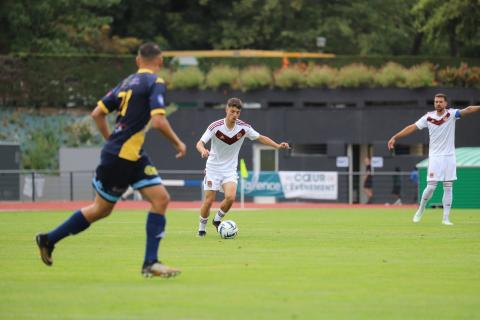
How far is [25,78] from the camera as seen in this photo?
160 ft

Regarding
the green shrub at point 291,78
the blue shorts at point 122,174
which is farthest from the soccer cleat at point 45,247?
the green shrub at point 291,78

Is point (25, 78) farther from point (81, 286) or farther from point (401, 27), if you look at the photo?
point (81, 286)

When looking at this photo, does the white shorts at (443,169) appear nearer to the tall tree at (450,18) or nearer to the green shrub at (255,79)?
the tall tree at (450,18)

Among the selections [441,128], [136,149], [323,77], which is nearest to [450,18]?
[323,77]

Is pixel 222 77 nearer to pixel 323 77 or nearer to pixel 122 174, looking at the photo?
pixel 323 77

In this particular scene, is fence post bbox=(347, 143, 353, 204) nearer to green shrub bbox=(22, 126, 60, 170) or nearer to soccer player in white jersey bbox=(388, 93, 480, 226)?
green shrub bbox=(22, 126, 60, 170)

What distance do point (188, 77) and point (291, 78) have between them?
177 inches

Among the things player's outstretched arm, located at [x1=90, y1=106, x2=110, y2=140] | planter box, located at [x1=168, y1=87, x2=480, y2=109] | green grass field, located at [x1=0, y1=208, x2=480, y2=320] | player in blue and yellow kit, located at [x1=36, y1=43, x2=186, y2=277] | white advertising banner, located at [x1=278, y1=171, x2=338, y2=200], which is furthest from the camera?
planter box, located at [x1=168, y1=87, x2=480, y2=109]

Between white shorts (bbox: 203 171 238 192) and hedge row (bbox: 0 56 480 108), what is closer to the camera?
white shorts (bbox: 203 171 238 192)

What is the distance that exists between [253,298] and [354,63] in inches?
1453

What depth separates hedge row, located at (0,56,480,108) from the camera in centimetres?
4366

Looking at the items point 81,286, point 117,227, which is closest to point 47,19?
point 117,227

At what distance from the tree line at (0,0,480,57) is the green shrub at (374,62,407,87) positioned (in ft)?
30.5

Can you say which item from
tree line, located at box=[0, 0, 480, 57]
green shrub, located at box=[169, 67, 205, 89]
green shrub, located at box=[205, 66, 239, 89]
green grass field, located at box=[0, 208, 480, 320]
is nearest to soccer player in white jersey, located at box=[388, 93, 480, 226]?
green grass field, located at box=[0, 208, 480, 320]
